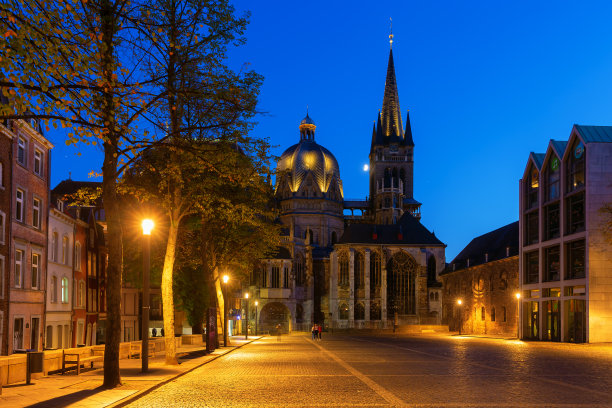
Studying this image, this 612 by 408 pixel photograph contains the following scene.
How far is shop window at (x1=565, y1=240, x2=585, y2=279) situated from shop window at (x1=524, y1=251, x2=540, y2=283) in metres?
5.54

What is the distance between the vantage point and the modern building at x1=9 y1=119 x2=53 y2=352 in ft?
101

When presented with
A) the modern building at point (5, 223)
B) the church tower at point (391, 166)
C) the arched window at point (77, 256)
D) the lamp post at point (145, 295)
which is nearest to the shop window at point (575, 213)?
the arched window at point (77, 256)

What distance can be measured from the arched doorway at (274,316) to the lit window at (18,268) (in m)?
65.1

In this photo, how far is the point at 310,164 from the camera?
4751 inches

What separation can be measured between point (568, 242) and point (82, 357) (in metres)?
36.8

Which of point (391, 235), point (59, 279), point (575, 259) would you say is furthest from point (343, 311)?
point (59, 279)

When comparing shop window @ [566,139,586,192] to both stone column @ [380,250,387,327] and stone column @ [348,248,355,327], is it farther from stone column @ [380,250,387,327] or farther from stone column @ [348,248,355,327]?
stone column @ [348,248,355,327]

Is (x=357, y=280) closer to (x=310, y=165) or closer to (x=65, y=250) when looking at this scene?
(x=310, y=165)

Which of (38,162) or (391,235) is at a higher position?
(38,162)

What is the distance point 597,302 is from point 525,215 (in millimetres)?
13367

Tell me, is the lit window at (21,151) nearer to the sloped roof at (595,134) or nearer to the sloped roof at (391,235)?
the sloped roof at (595,134)

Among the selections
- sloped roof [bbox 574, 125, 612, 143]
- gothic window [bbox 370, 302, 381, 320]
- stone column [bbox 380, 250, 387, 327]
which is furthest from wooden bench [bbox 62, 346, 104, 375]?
gothic window [bbox 370, 302, 381, 320]

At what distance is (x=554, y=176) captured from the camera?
5275 cm

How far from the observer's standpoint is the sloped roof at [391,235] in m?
101
